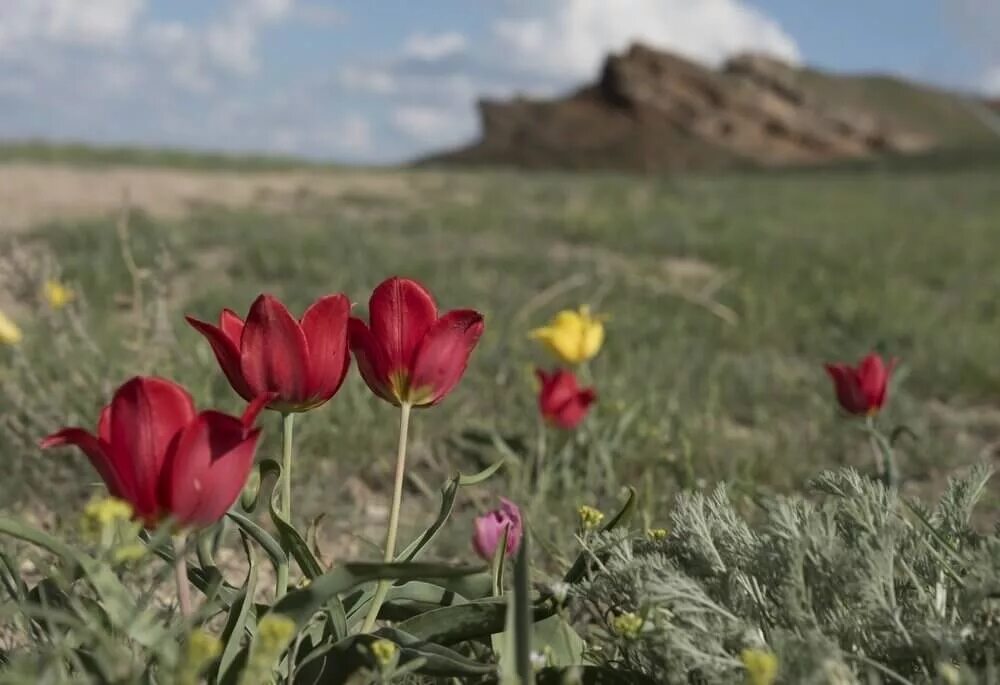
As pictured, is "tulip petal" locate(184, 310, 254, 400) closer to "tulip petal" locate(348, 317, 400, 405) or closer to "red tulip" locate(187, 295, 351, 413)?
"red tulip" locate(187, 295, 351, 413)

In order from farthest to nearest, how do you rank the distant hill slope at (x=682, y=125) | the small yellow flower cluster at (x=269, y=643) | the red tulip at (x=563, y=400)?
the distant hill slope at (x=682, y=125), the red tulip at (x=563, y=400), the small yellow flower cluster at (x=269, y=643)

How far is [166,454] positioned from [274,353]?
188 mm

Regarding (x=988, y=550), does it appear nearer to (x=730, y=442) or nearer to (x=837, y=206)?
(x=730, y=442)

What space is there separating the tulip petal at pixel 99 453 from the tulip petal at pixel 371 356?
299 mm

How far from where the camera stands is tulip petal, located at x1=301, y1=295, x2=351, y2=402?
1044mm

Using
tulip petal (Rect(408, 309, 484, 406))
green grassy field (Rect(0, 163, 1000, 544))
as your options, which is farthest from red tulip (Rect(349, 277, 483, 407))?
green grassy field (Rect(0, 163, 1000, 544))

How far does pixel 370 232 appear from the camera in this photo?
6.39 m

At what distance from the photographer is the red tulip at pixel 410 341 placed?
1089mm

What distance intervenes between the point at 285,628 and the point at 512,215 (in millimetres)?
7076

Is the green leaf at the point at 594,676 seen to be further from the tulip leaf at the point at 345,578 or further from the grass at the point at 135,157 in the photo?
the grass at the point at 135,157

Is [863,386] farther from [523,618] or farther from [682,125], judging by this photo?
[682,125]

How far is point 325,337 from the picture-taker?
105cm

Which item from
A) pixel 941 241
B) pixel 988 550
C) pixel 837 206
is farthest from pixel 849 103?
pixel 988 550

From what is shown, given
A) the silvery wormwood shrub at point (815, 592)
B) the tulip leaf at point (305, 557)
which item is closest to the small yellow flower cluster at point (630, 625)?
the silvery wormwood shrub at point (815, 592)
